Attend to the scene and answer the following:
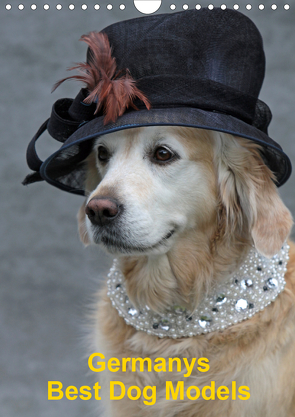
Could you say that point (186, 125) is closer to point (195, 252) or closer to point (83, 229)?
point (195, 252)

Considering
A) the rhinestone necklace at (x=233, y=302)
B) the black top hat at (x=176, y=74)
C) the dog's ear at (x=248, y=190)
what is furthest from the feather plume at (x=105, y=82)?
the rhinestone necklace at (x=233, y=302)

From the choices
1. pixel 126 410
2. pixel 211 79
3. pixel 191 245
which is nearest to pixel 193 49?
pixel 211 79

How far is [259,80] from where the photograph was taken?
4.98 feet

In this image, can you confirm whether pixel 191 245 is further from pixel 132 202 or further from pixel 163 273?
pixel 132 202

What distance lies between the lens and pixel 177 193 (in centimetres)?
149

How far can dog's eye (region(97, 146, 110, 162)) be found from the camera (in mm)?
1633

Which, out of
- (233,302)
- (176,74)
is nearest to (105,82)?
(176,74)

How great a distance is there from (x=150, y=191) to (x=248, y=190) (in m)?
0.32

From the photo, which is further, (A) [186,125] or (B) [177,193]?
(B) [177,193]

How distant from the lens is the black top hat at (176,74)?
136 centimetres

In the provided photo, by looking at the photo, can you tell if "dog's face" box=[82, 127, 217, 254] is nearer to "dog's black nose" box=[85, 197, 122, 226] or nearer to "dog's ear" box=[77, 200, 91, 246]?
"dog's black nose" box=[85, 197, 122, 226]

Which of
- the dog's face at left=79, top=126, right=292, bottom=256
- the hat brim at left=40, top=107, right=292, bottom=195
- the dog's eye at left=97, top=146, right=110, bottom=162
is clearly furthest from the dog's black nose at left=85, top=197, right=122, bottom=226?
the dog's eye at left=97, top=146, right=110, bottom=162

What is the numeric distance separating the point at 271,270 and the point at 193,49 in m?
0.70

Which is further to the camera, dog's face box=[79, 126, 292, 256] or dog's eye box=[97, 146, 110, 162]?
dog's eye box=[97, 146, 110, 162]
